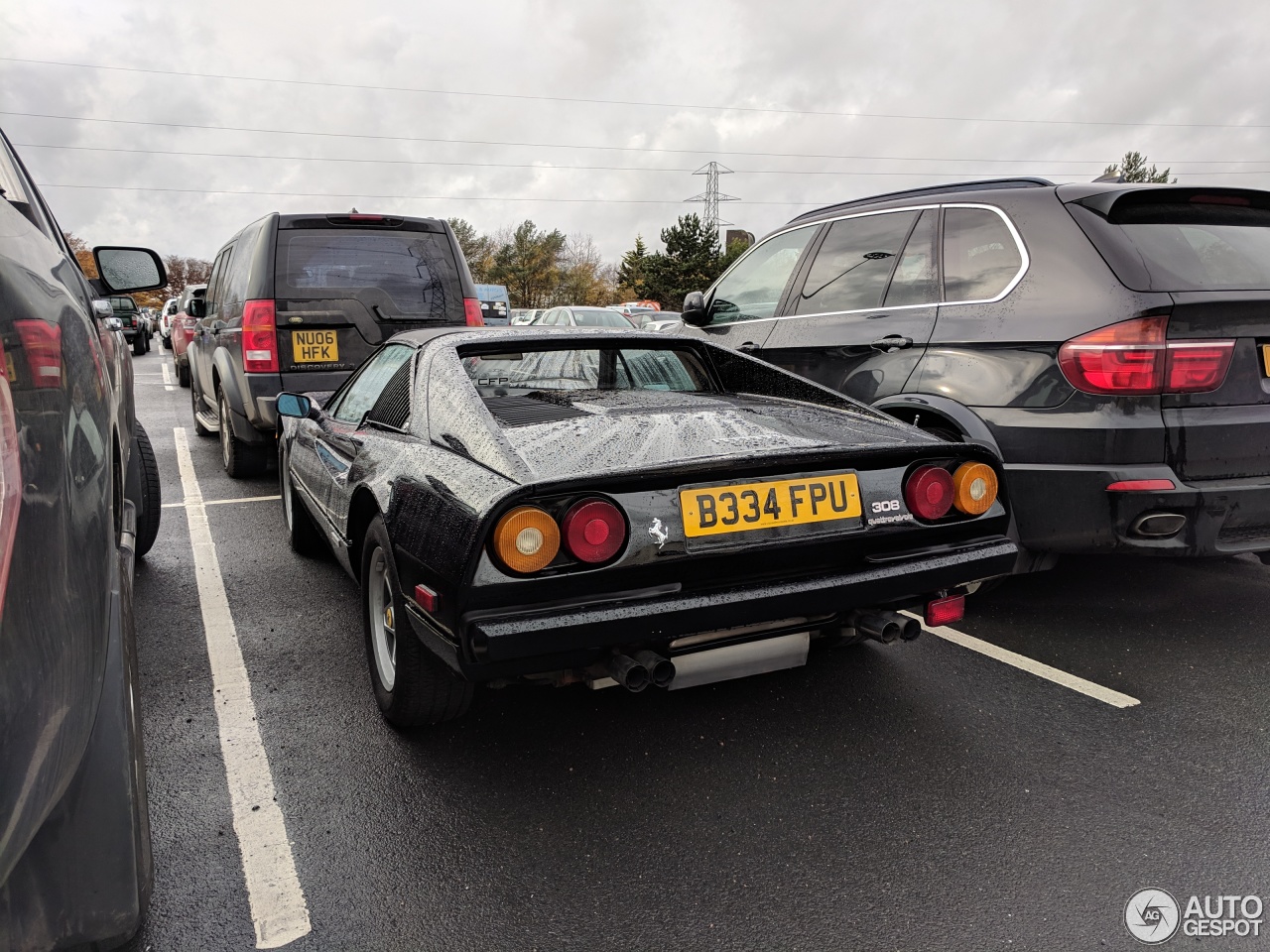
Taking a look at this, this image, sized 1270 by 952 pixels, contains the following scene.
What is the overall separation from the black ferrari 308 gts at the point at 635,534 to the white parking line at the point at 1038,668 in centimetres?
84

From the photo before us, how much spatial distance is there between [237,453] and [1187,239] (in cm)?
633

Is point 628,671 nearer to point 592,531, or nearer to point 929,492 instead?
point 592,531

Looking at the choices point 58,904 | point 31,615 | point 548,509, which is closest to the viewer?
point 31,615

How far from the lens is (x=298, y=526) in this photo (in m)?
4.58

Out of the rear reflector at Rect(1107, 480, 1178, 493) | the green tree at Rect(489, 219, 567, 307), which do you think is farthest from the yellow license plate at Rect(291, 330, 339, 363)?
the green tree at Rect(489, 219, 567, 307)

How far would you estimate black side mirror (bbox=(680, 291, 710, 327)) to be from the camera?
5582 mm

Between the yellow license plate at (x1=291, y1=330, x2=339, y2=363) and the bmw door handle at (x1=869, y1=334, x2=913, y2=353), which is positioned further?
the yellow license plate at (x1=291, y1=330, x2=339, y2=363)

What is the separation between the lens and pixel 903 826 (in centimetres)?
227

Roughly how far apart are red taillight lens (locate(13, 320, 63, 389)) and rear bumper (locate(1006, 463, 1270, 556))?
2.91 metres

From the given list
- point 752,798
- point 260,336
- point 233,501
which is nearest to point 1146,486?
point 752,798

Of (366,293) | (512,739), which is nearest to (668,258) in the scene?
(366,293)

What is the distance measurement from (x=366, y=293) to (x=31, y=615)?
17.8ft

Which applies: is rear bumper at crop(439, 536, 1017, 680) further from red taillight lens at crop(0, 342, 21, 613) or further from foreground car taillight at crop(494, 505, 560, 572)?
red taillight lens at crop(0, 342, 21, 613)

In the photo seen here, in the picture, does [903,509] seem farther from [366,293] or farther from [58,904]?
[366,293]
